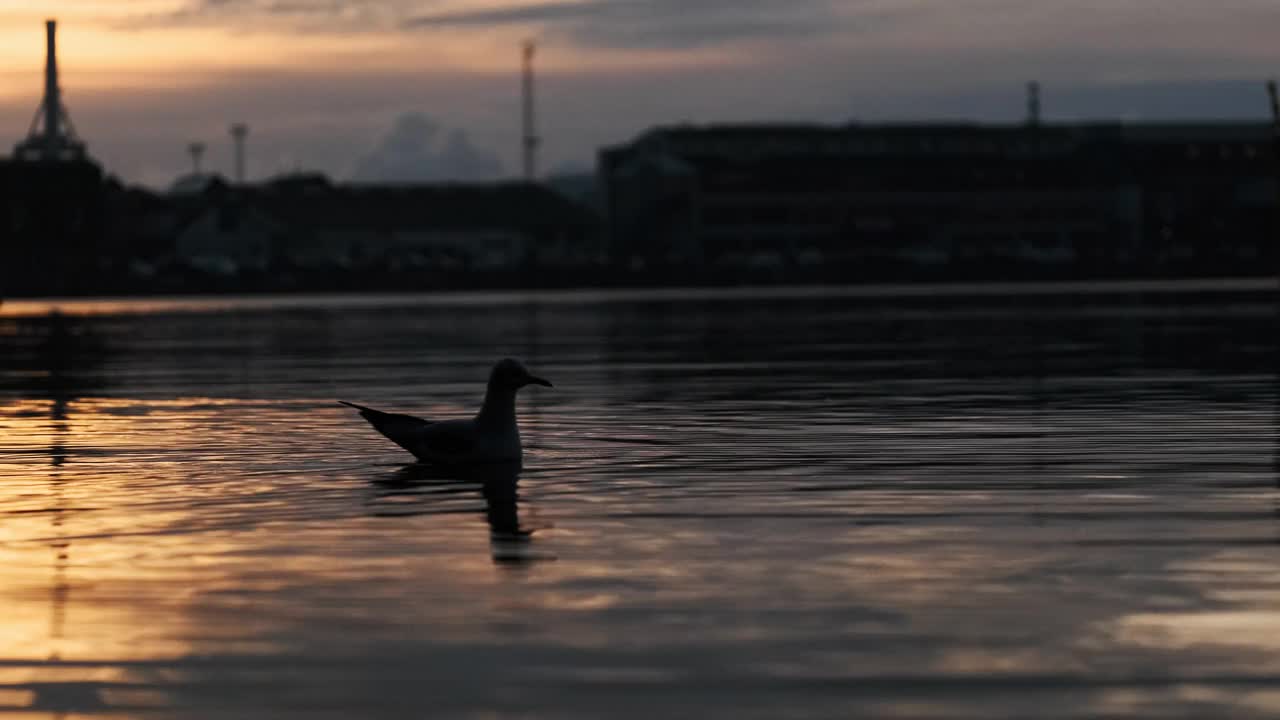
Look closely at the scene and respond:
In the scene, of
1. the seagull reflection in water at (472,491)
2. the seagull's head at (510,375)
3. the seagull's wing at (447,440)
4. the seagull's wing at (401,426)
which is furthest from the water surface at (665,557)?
the seagull's head at (510,375)

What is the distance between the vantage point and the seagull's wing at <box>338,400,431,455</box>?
79.9 feet

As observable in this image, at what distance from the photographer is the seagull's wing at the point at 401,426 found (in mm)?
24344

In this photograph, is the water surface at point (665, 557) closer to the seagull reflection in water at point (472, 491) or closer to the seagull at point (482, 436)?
the seagull reflection in water at point (472, 491)

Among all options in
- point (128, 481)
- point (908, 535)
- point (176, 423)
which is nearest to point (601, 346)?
point (176, 423)

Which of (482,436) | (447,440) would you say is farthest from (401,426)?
(482,436)

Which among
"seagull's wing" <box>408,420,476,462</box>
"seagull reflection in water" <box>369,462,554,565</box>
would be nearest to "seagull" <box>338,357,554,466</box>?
"seagull's wing" <box>408,420,476,462</box>

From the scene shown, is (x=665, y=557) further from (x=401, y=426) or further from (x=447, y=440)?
(x=401, y=426)

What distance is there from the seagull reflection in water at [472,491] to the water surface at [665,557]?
89mm

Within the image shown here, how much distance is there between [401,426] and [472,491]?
2.99 m

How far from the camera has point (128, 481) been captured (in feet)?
76.3

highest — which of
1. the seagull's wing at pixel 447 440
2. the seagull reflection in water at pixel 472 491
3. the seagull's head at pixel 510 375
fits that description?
the seagull's head at pixel 510 375

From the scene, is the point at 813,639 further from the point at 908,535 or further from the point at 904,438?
the point at 904,438

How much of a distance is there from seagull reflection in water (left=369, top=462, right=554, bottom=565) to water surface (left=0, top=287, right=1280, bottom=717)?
9 cm

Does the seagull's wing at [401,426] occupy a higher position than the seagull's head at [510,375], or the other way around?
the seagull's head at [510,375]
